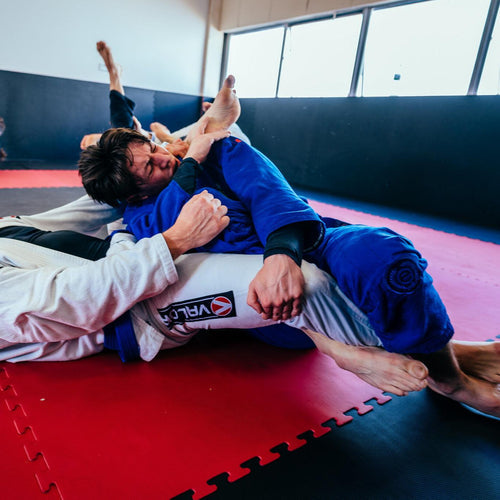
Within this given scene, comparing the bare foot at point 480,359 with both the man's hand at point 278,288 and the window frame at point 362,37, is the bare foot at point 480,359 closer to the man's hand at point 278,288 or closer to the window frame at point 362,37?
the man's hand at point 278,288

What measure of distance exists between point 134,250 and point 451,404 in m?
1.29

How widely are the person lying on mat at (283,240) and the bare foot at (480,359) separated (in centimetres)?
3

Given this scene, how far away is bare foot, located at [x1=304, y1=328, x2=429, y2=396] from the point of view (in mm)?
1109

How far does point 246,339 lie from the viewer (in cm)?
175

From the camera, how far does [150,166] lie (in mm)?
1656

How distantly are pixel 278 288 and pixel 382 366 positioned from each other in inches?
16.0

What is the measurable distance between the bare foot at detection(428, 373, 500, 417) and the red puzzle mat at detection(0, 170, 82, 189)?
4782 millimetres

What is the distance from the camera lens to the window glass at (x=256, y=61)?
8.13 metres

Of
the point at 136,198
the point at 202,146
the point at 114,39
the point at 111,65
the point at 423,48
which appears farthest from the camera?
the point at 114,39

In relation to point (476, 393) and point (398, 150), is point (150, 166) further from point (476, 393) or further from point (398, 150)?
point (398, 150)

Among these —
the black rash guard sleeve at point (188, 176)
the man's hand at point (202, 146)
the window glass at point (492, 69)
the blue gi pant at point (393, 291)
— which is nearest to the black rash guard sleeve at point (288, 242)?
the blue gi pant at point (393, 291)

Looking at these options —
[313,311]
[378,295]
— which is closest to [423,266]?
[378,295]

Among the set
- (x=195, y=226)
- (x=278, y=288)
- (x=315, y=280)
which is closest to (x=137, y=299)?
(x=195, y=226)

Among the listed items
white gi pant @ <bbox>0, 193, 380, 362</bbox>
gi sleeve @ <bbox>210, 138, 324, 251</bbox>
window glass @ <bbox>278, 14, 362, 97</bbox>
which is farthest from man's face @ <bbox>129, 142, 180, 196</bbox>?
window glass @ <bbox>278, 14, 362, 97</bbox>
